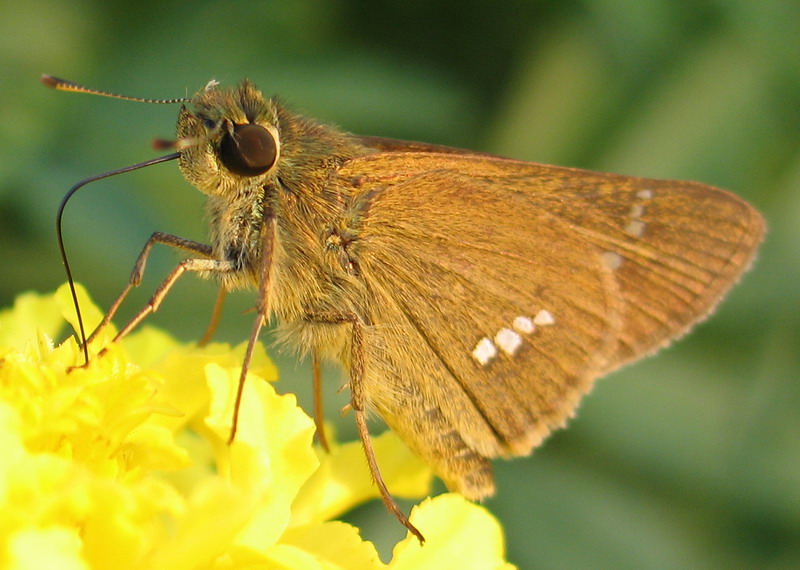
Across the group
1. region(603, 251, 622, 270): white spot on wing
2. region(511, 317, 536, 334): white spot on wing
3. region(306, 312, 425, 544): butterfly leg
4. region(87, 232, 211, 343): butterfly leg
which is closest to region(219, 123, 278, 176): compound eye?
region(87, 232, 211, 343): butterfly leg

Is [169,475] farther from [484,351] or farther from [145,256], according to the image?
[484,351]

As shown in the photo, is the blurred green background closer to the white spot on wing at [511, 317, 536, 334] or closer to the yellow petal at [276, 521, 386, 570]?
the white spot on wing at [511, 317, 536, 334]

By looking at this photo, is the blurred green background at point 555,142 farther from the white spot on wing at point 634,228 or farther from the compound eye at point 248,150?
the white spot on wing at point 634,228

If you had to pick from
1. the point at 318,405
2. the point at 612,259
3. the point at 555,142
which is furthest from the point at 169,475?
the point at 555,142

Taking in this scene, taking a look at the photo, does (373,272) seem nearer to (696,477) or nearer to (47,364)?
(47,364)

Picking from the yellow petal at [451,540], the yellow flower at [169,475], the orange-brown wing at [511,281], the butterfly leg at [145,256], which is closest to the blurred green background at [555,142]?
the butterfly leg at [145,256]

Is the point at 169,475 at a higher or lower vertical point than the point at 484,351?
lower
